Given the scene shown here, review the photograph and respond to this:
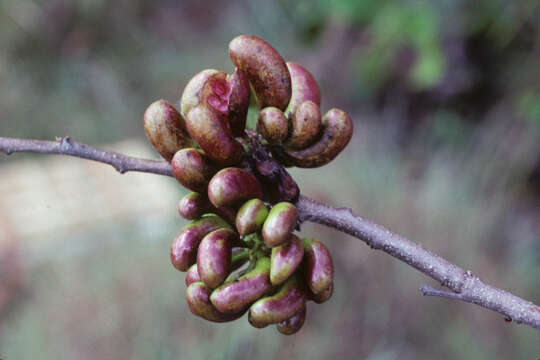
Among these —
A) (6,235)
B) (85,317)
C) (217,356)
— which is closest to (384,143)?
(217,356)

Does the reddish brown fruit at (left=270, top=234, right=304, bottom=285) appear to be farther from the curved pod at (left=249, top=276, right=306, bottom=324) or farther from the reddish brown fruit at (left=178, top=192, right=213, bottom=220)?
the reddish brown fruit at (left=178, top=192, right=213, bottom=220)

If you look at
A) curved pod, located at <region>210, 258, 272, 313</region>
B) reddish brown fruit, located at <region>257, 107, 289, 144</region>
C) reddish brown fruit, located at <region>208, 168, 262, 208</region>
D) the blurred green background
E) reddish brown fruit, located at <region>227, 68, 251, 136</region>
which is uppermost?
reddish brown fruit, located at <region>227, 68, 251, 136</region>

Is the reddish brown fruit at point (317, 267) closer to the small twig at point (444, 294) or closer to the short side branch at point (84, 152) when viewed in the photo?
the small twig at point (444, 294)

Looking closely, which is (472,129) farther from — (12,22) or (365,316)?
(12,22)

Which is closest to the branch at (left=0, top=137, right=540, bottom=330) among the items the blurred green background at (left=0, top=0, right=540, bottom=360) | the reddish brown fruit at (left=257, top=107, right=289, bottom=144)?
the reddish brown fruit at (left=257, top=107, right=289, bottom=144)

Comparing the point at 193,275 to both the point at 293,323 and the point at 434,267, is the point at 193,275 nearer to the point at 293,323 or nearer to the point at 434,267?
the point at 293,323

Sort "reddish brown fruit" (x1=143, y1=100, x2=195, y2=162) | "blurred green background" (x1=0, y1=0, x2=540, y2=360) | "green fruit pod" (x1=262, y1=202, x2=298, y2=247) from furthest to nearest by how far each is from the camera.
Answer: "blurred green background" (x1=0, y1=0, x2=540, y2=360), "reddish brown fruit" (x1=143, y1=100, x2=195, y2=162), "green fruit pod" (x1=262, y1=202, x2=298, y2=247)

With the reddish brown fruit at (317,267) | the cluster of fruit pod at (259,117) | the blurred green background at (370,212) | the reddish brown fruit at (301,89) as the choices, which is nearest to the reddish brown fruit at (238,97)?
the cluster of fruit pod at (259,117)
